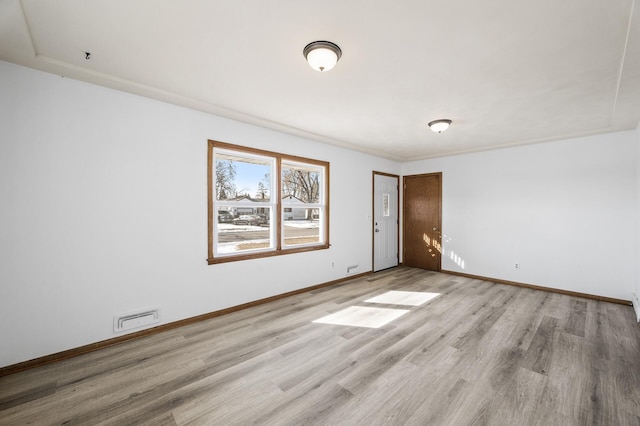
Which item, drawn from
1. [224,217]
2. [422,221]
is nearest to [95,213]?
[224,217]

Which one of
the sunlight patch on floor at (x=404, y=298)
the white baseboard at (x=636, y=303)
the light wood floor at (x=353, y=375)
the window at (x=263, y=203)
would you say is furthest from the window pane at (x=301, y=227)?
the white baseboard at (x=636, y=303)

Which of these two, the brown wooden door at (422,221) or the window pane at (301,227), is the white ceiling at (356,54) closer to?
the window pane at (301,227)

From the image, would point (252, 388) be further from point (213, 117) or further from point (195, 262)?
point (213, 117)

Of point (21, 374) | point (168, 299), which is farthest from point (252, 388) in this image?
point (21, 374)

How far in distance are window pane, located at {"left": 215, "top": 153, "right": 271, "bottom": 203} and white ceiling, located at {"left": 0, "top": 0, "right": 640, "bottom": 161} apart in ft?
2.11

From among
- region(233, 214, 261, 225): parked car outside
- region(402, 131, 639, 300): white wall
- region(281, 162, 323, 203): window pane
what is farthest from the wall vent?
region(402, 131, 639, 300): white wall

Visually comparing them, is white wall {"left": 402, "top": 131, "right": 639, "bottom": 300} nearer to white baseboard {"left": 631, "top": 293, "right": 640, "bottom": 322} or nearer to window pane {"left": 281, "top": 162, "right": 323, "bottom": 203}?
white baseboard {"left": 631, "top": 293, "right": 640, "bottom": 322}

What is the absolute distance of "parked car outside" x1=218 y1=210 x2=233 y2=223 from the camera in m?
3.63

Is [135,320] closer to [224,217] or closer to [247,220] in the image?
[224,217]

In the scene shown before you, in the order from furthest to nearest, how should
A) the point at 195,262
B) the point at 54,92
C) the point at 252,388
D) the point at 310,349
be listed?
the point at 195,262
the point at 310,349
the point at 54,92
the point at 252,388

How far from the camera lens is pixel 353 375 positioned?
227cm

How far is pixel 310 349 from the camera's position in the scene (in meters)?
2.69

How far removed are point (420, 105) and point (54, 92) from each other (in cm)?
377

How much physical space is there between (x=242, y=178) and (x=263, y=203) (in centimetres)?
48
